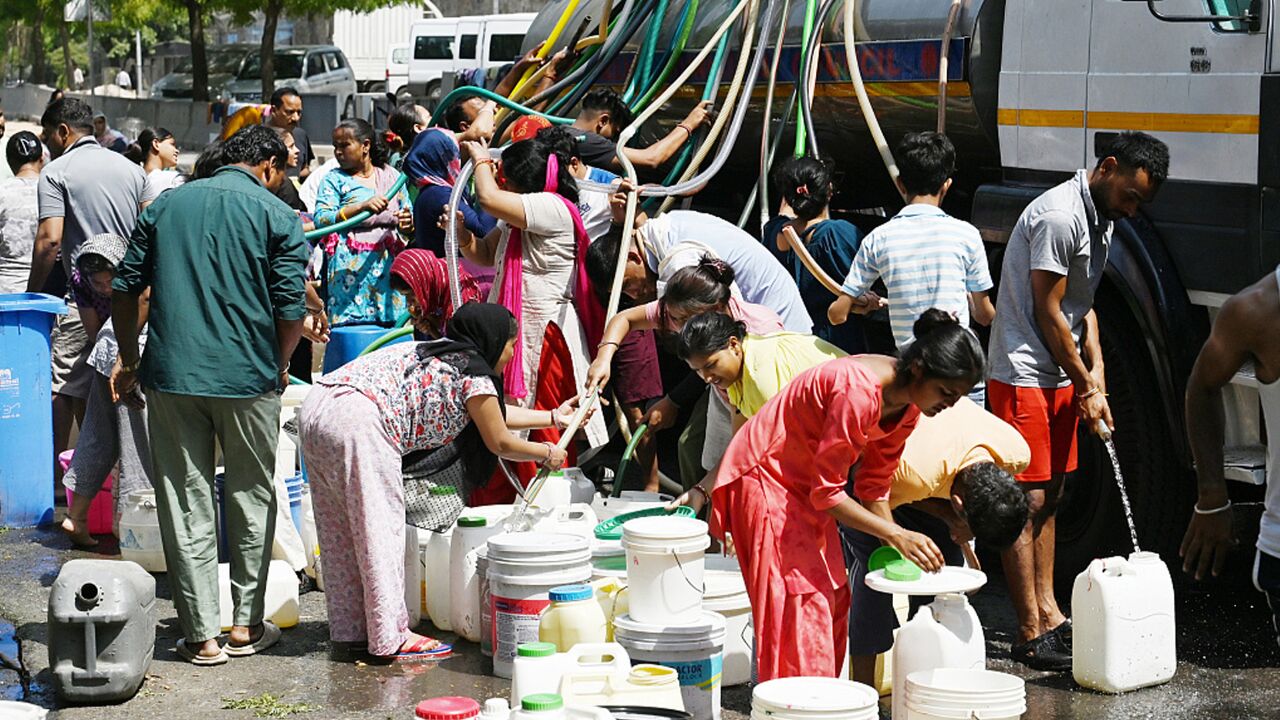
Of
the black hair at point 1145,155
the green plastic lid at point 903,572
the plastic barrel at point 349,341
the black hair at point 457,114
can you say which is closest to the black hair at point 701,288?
the black hair at point 1145,155

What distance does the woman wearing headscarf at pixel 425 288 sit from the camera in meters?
6.82

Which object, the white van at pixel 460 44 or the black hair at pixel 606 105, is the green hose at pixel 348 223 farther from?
the white van at pixel 460 44

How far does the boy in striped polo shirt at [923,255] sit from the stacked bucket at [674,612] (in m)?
1.37

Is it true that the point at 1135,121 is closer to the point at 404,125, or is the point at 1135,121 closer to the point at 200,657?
the point at 200,657

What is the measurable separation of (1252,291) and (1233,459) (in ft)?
6.42

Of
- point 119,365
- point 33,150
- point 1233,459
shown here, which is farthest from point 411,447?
point 33,150

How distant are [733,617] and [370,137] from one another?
5.17 meters

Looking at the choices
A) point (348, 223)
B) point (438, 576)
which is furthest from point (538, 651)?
point (348, 223)

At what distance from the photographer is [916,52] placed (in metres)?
7.05

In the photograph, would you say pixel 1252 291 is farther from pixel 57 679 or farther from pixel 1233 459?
pixel 57 679

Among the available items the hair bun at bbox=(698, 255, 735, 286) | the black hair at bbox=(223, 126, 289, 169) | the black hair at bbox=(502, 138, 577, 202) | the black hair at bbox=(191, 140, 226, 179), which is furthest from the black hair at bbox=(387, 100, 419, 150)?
the hair bun at bbox=(698, 255, 735, 286)

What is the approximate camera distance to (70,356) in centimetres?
808

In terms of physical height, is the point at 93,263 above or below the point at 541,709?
above

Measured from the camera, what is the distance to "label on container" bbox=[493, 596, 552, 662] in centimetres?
534
